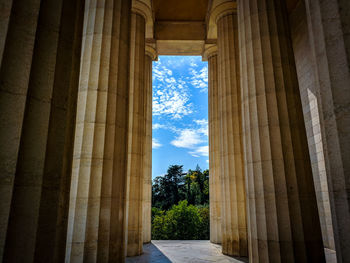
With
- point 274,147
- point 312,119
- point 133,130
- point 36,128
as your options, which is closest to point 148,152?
point 133,130

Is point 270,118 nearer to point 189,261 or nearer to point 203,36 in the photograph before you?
point 189,261

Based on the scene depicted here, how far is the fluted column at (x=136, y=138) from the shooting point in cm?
3388

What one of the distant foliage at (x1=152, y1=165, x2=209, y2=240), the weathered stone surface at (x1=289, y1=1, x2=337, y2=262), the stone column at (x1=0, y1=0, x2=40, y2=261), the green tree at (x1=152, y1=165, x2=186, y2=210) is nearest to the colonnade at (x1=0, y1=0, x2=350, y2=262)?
the stone column at (x1=0, y1=0, x2=40, y2=261)

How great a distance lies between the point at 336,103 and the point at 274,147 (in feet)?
36.2

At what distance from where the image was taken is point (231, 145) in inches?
1432

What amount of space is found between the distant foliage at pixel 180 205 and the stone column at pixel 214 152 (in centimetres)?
4695

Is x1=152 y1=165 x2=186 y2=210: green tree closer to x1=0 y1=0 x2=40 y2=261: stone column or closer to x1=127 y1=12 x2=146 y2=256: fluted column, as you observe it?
x1=127 y1=12 x2=146 y2=256: fluted column

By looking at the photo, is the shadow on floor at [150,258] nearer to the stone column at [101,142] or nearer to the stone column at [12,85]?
the stone column at [101,142]

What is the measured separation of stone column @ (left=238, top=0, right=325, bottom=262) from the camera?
61.7 feet

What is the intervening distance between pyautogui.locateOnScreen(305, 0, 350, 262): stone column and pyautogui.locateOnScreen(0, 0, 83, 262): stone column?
10.2m

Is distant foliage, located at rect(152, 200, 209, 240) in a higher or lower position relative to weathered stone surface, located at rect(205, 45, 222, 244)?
lower

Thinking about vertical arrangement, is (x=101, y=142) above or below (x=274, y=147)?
above

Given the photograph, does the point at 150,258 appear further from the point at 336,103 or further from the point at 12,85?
the point at 12,85

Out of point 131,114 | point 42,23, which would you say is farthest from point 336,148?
point 131,114
